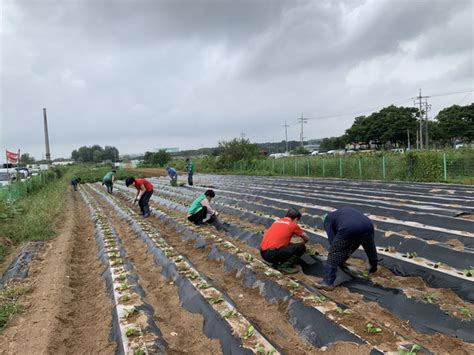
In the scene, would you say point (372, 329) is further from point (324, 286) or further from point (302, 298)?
point (324, 286)

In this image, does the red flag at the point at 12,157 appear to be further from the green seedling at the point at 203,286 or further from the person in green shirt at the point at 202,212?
the green seedling at the point at 203,286

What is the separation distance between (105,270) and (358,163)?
56.1 feet

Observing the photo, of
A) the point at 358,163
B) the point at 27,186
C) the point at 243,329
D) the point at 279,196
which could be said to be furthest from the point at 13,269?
the point at 358,163

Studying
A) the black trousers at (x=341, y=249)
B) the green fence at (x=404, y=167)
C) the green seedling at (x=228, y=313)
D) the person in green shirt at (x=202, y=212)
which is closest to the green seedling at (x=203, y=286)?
the green seedling at (x=228, y=313)

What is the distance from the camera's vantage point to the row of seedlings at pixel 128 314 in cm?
326

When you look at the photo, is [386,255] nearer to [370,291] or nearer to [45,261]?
[370,291]

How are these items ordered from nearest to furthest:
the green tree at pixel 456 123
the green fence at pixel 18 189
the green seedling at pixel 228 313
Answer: the green seedling at pixel 228 313
the green fence at pixel 18 189
the green tree at pixel 456 123

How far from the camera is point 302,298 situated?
4117 mm

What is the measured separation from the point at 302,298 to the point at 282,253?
1070 millimetres

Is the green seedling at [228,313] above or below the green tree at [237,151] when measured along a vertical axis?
below

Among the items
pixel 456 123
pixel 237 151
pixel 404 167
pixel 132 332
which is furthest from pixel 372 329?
pixel 456 123

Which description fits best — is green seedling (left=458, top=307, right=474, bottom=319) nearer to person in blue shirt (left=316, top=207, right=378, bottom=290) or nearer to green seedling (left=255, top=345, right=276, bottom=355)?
person in blue shirt (left=316, top=207, right=378, bottom=290)

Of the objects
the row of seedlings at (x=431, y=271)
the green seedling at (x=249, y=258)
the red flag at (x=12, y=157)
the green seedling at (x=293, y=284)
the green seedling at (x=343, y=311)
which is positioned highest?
the red flag at (x=12, y=157)

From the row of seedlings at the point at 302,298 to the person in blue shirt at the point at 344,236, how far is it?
343mm
